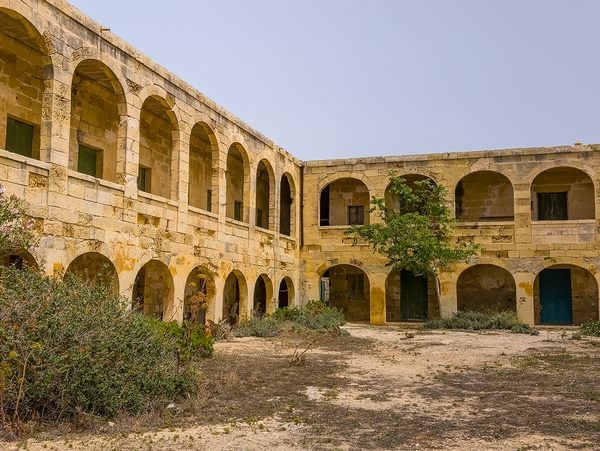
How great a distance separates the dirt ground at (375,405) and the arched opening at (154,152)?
5.82 metres

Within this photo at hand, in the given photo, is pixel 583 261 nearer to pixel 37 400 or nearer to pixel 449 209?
pixel 449 209

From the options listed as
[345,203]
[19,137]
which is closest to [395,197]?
[345,203]

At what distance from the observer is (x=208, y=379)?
7.55 metres

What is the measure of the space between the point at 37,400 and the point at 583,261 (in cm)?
1613

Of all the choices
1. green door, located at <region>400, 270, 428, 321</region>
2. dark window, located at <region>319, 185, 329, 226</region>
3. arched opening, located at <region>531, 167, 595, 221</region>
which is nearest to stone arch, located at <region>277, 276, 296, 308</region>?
dark window, located at <region>319, 185, 329, 226</region>

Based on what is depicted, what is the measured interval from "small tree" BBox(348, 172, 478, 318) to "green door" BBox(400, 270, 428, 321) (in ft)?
9.92

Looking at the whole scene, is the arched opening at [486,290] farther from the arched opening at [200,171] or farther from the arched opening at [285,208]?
the arched opening at [200,171]

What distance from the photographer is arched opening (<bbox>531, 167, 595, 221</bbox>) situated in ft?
63.3

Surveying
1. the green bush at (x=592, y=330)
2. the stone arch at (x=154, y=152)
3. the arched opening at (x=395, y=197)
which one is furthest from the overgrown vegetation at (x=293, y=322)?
the green bush at (x=592, y=330)

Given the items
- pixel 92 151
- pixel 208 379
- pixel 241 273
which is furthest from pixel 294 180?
pixel 208 379

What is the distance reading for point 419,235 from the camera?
1697cm

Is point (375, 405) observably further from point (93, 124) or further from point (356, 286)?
point (356, 286)

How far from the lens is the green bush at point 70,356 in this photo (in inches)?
203

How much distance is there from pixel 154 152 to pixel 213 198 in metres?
2.03
